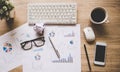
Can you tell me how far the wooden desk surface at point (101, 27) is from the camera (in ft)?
4.40

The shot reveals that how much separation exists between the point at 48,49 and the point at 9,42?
20 centimetres

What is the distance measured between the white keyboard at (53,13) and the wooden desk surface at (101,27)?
1.5 inches

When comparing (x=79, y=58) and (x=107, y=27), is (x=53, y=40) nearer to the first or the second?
(x=79, y=58)

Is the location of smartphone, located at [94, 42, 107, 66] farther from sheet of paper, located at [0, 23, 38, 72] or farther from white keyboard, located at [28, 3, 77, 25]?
sheet of paper, located at [0, 23, 38, 72]

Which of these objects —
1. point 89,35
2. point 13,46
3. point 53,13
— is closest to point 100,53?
point 89,35

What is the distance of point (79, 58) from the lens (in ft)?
4.41

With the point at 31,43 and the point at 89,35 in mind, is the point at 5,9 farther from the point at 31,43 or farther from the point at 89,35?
the point at 89,35

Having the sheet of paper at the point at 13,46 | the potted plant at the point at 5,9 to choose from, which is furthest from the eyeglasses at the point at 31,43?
the potted plant at the point at 5,9

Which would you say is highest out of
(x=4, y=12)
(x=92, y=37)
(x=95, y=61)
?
(x=4, y=12)

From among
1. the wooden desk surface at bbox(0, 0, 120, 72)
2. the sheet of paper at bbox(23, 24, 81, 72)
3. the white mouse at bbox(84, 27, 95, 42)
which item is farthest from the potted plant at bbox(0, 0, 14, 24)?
the white mouse at bbox(84, 27, 95, 42)

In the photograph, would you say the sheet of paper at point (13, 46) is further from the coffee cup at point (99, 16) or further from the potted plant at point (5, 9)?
the coffee cup at point (99, 16)

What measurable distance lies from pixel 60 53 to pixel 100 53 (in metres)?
0.20

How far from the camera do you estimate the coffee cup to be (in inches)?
52.5

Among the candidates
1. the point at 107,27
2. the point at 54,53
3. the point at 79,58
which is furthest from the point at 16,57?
the point at 107,27
